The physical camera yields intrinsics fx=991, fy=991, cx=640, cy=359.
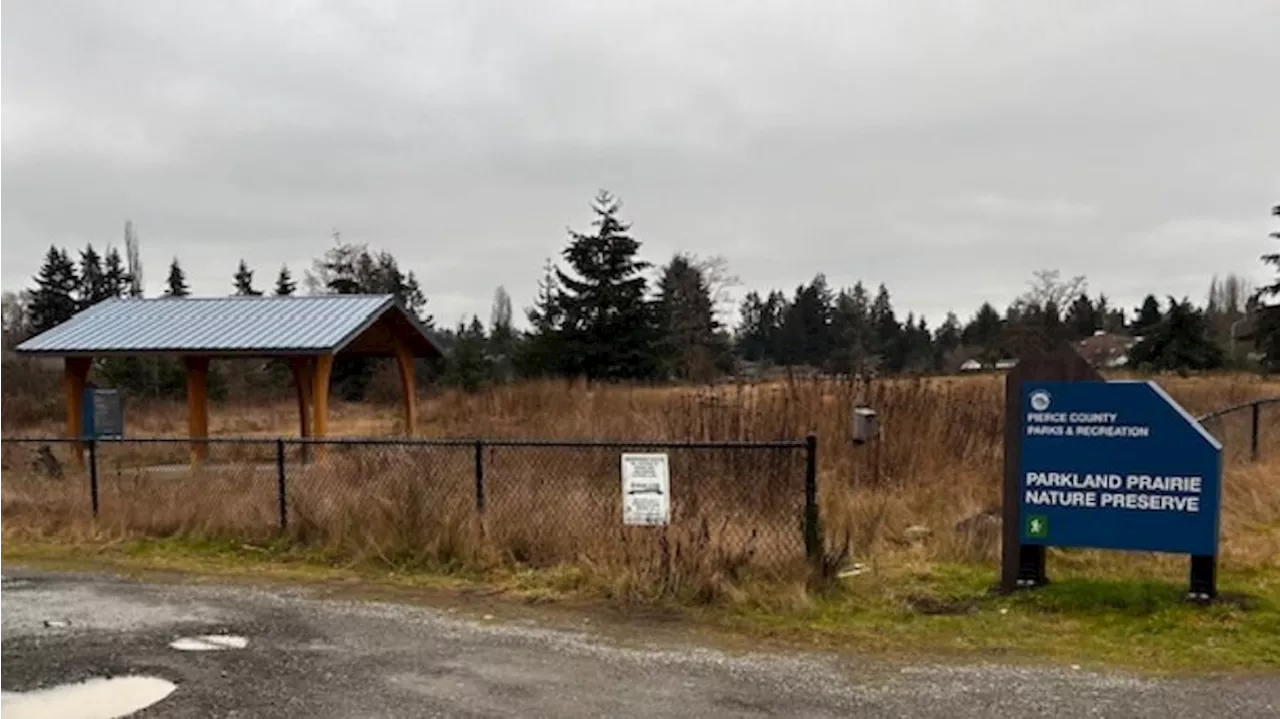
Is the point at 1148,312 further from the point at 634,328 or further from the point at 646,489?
the point at 646,489

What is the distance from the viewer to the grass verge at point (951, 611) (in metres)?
5.84

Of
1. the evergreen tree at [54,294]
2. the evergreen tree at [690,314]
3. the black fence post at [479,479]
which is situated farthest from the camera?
the evergreen tree at [54,294]

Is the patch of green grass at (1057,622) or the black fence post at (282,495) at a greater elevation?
the black fence post at (282,495)

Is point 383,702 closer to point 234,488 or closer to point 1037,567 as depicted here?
point 1037,567

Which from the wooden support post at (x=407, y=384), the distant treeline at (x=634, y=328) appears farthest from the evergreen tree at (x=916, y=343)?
the wooden support post at (x=407, y=384)

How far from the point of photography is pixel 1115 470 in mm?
6637

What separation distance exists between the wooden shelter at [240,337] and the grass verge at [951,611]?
8201 mm

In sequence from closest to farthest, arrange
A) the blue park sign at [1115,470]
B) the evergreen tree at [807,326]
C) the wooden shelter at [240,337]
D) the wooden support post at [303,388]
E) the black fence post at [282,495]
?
the blue park sign at [1115,470], the black fence post at [282,495], the wooden shelter at [240,337], the wooden support post at [303,388], the evergreen tree at [807,326]

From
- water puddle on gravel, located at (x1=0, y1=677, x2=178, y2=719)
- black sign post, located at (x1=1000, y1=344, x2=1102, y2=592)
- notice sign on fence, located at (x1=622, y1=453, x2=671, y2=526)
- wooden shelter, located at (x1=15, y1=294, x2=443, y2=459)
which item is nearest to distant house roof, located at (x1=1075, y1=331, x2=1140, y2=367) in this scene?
wooden shelter, located at (x1=15, y1=294, x2=443, y2=459)

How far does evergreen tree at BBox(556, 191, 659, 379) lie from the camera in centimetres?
4278

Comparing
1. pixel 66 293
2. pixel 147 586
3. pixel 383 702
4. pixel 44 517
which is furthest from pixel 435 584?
pixel 66 293

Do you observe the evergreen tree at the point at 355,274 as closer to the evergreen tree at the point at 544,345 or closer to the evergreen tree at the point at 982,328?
the evergreen tree at the point at 544,345

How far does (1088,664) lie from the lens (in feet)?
18.4

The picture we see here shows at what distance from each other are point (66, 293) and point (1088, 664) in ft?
258
